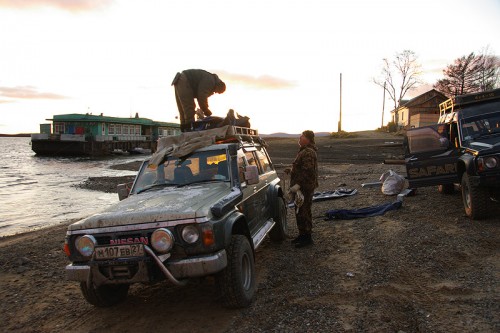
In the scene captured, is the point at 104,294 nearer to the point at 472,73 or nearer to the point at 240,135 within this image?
the point at 240,135

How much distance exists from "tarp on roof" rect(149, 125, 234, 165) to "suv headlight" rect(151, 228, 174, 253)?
5.95 feet

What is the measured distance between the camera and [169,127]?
260ft

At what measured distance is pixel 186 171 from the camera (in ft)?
17.7

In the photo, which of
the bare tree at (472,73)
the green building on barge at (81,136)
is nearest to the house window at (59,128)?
the green building on barge at (81,136)

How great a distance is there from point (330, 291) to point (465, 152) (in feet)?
16.1

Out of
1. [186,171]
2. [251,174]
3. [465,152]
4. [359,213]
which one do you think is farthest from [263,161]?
[465,152]

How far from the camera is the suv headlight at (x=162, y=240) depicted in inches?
149

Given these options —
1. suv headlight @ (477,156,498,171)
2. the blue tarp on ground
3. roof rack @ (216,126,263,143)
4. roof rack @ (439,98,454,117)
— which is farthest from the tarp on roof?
roof rack @ (439,98,454,117)

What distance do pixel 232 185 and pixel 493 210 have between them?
529 centimetres

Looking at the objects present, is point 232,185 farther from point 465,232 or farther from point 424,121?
point 424,121

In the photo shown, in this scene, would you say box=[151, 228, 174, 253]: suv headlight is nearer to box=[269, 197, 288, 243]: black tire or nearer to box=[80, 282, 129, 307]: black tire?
box=[80, 282, 129, 307]: black tire

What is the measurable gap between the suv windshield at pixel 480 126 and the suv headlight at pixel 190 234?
21.9 ft

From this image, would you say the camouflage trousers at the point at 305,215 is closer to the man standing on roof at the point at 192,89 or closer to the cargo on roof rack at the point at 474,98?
the man standing on roof at the point at 192,89

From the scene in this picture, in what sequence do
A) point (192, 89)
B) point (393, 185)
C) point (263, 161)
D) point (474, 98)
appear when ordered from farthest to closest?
point (393, 185)
point (474, 98)
point (192, 89)
point (263, 161)
